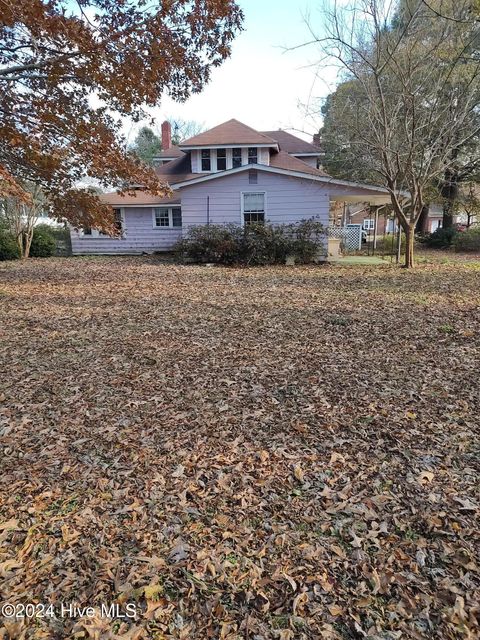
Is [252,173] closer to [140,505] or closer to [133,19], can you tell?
[133,19]

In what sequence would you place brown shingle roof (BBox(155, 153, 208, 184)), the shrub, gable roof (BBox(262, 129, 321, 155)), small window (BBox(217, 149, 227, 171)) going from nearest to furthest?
the shrub < small window (BBox(217, 149, 227, 171)) < brown shingle roof (BBox(155, 153, 208, 184)) < gable roof (BBox(262, 129, 321, 155))

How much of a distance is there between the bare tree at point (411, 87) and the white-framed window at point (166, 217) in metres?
8.64

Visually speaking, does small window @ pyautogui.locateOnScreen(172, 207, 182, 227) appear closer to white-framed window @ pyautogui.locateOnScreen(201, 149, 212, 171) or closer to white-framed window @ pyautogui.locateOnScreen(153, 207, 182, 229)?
white-framed window @ pyautogui.locateOnScreen(153, 207, 182, 229)

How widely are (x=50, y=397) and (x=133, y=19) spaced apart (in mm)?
7998

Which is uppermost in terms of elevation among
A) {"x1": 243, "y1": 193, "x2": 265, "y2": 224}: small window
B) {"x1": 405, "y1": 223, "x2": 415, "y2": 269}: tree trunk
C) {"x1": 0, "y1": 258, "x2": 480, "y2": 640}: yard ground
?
{"x1": 243, "y1": 193, "x2": 265, "y2": 224}: small window

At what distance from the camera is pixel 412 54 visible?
37.6ft

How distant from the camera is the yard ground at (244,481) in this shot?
6.35ft

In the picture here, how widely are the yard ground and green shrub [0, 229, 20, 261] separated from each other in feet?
47.9

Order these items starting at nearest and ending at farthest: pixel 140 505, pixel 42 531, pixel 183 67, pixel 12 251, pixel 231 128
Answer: pixel 42 531 < pixel 140 505 < pixel 183 67 < pixel 12 251 < pixel 231 128

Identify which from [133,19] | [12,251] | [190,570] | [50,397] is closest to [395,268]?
[133,19]

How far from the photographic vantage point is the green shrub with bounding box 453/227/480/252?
21891mm

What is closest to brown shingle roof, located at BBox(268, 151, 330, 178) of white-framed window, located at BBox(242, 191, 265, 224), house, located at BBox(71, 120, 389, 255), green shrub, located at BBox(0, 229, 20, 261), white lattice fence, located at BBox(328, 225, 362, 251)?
house, located at BBox(71, 120, 389, 255)

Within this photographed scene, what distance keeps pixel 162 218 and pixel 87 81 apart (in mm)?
11145

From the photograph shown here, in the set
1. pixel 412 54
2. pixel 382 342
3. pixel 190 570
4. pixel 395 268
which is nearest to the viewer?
pixel 190 570
